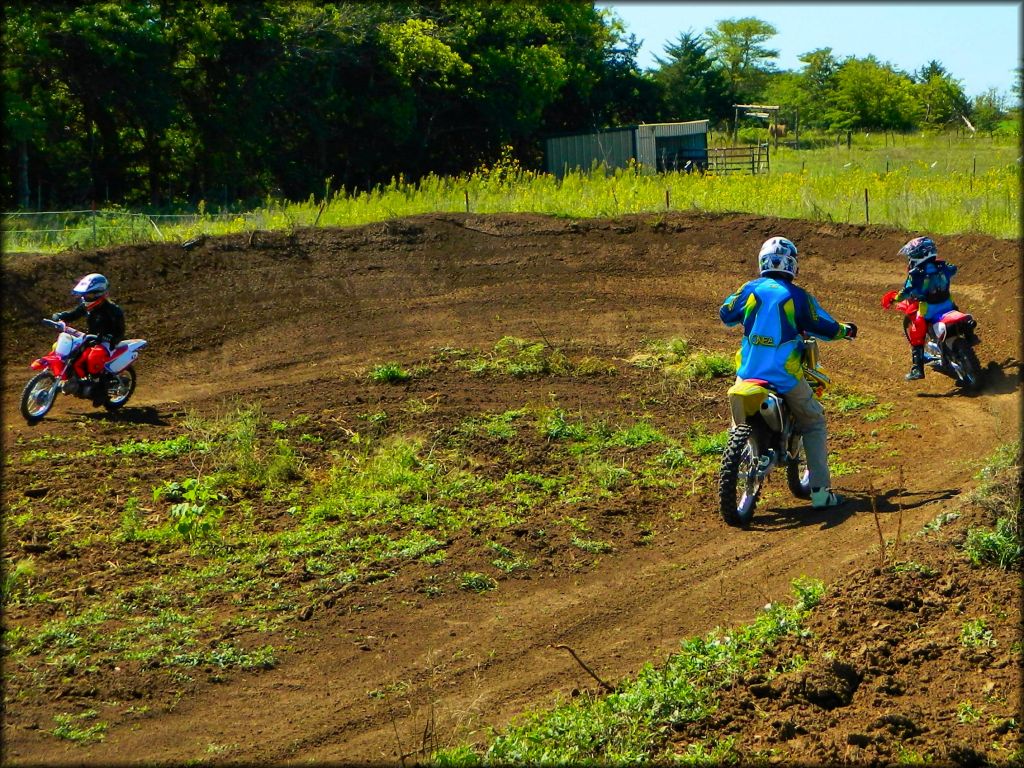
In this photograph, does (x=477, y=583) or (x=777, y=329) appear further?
(x=777, y=329)

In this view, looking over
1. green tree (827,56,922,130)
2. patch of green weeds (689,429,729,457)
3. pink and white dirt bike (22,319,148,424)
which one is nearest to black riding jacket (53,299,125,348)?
pink and white dirt bike (22,319,148,424)

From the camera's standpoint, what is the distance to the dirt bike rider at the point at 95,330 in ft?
45.9

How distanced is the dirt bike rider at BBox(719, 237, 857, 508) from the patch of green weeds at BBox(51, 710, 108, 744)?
579cm

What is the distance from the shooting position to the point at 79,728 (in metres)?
6.69

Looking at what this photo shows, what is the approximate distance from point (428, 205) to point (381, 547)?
15.5m

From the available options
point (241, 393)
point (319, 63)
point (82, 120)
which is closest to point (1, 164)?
point (82, 120)

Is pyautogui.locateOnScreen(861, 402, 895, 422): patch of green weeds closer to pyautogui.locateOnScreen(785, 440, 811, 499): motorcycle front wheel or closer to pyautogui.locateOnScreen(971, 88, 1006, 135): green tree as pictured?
Answer: pyautogui.locateOnScreen(785, 440, 811, 499): motorcycle front wheel

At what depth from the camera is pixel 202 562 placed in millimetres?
9258

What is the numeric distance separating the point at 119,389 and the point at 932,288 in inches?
416

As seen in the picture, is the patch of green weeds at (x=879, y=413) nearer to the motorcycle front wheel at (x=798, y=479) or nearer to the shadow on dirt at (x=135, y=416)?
the motorcycle front wheel at (x=798, y=479)

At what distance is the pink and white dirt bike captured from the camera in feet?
45.1

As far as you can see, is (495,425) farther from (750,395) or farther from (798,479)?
(750,395)

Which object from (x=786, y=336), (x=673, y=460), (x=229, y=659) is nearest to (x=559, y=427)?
(x=673, y=460)

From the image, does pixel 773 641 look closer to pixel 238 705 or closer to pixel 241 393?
pixel 238 705
